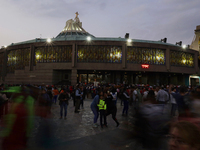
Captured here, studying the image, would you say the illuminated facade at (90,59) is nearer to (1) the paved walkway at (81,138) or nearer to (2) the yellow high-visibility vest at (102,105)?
(2) the yellow high-visibility vest at (102,105)

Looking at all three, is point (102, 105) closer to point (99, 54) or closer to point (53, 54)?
point (99, 54)

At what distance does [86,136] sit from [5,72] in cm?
4178

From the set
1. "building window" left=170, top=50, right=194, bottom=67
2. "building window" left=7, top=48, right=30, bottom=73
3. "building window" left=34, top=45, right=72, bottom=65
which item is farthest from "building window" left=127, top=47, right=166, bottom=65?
"building window" left=7, top=48, right=30, bottom=73

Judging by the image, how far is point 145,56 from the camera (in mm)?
33688

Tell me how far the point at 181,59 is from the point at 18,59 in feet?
132

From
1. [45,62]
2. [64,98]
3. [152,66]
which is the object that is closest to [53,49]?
[45,62]

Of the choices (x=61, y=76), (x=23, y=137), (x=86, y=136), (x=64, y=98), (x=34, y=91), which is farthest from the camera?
(x=61, y=76)

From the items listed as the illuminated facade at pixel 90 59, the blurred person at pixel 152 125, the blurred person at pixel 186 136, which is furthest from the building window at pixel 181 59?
the blurred person at pixel 186 136

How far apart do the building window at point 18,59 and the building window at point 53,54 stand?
3.04 m

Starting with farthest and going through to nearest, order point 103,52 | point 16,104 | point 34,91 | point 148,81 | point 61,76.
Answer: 1. point 148,81
2. point 61,76
3. point 103,52
4. point 34,91
5. point 16,104

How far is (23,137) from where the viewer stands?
13.2 ft

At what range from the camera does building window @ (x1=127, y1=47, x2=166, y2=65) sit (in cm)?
3323

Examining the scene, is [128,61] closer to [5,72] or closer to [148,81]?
[148,81]

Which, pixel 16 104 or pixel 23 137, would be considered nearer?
pixel 23 137
